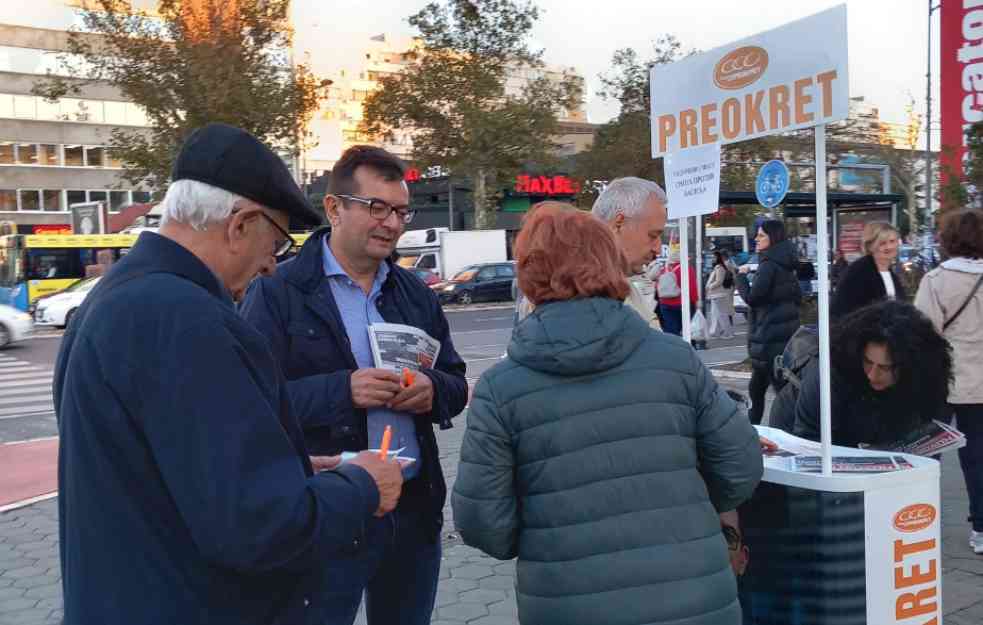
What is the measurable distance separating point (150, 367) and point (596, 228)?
1181 mm

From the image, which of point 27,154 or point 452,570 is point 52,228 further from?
point 452,570

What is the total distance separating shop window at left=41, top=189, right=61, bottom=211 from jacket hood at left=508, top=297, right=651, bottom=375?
55649mm

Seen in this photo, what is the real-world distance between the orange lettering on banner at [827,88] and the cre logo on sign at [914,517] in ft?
4.52

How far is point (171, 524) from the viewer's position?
167 centimetres

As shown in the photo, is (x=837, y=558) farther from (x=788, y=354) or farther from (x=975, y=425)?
(x=975, y=425)

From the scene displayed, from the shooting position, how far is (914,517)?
3205 mm

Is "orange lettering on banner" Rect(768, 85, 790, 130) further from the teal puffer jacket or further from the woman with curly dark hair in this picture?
the teal puffer jacket

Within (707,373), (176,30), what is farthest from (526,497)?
(176,30)

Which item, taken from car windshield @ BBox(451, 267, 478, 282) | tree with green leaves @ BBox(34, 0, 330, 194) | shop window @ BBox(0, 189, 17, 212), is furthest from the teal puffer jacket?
shop window @ BBox(0, 189, 17, 212)

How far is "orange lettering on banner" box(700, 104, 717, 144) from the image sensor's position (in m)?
3.96

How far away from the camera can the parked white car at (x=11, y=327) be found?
20.1m

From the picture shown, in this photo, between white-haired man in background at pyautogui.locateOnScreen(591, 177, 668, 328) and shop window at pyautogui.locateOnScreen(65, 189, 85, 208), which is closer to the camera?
white-haired man in background at pyautogui.locateOnScreen(591, 177, 668, 328)

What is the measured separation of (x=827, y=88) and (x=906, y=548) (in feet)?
5.22

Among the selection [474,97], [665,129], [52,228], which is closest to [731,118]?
[665,129]
